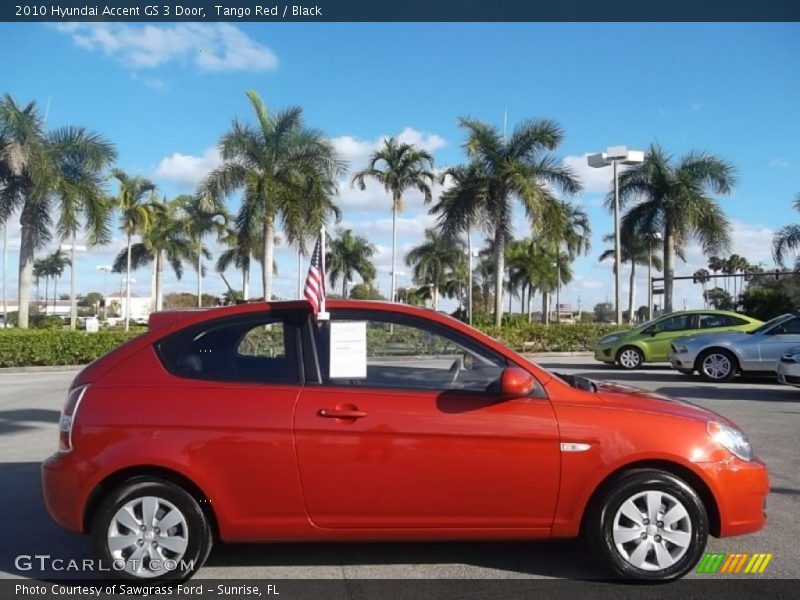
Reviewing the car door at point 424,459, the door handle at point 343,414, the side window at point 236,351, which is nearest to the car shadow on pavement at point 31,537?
the side window at point 236,351

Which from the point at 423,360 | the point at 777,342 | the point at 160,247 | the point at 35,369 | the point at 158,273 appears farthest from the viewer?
the point at 158,273

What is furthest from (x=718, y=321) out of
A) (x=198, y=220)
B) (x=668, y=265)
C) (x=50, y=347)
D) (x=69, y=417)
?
(x=198, y=220)

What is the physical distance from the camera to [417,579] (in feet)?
13.5

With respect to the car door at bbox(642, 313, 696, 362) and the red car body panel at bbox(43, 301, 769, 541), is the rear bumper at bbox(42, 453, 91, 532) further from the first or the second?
the car door at bbox(642, 313, 696, 362)

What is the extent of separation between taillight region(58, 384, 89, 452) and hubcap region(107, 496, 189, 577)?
50 cm

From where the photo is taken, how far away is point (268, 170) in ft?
86.9

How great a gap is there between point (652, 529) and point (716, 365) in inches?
434

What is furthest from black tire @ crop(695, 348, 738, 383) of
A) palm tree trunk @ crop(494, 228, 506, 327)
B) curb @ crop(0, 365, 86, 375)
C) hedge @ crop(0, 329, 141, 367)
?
curb @ crop(0, 365, 86, 375)

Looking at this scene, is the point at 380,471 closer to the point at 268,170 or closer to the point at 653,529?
the point at 653,529

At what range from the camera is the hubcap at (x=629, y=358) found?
17266 millimetres

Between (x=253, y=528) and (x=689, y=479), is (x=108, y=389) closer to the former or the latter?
(x=253, y=528)

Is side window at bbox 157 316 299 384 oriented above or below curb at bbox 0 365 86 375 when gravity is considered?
above

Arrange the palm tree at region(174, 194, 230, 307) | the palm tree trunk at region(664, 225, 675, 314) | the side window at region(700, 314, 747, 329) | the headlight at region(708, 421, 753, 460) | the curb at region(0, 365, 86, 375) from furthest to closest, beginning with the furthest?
the palm tree at region(174, 194, 230, 307) → the palm tree trunk at region(664, 225, 675, 314) → the curb at region(0, 365, 86, 375) → the side window at region(700, 314, 747, 329) → the headlight at region(708, 421, 753, 460)

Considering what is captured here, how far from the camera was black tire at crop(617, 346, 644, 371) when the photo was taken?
17250 mm
